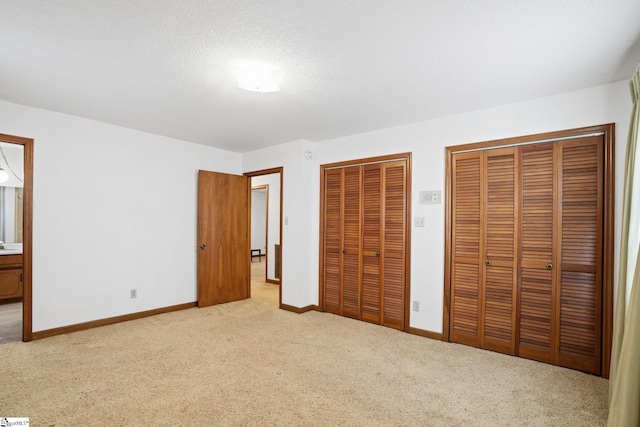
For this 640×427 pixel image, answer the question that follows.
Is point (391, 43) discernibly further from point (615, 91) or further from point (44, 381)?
point (44, 381)

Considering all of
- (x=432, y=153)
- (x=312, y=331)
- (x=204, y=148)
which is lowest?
(x=312, y=331)

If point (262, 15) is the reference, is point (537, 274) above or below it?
below

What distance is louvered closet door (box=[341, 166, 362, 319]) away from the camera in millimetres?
4055

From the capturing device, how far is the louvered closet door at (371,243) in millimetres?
3867

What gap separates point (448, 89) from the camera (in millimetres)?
2680

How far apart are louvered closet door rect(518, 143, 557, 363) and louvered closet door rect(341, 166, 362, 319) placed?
5.84 ft

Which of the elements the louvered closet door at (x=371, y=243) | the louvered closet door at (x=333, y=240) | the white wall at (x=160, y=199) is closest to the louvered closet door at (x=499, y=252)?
the white wall at (x=160, y=199)

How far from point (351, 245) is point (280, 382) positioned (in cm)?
202

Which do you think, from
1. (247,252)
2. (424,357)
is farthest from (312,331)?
(247,252)

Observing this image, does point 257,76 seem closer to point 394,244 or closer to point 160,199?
point 394,244

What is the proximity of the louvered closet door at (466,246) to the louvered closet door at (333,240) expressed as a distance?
1.46 metres

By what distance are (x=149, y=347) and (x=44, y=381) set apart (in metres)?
0.80

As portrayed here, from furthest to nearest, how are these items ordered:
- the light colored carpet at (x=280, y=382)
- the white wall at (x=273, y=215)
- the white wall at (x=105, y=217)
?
the white wall at (x=273, y=215)
the white wall at (x=105, y=217)
the light colored carpet at (x=280, y=382)

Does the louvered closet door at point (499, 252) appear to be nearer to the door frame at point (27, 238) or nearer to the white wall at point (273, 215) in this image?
the white wall at point (273, 215)
